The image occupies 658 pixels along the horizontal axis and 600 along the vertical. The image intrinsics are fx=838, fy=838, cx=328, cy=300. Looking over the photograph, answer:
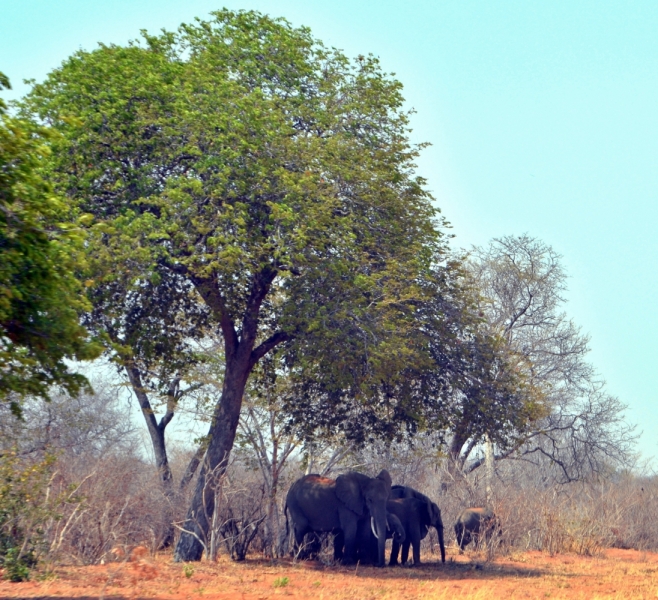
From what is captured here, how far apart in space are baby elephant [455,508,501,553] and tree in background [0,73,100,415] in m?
14.7

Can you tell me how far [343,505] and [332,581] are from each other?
4429 mm

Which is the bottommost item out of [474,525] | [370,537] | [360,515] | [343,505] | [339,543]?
[339,543]

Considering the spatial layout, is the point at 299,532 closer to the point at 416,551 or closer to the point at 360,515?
the point at 360,515

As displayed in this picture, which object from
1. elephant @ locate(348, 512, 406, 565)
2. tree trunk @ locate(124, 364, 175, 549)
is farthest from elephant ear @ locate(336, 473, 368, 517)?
tree trunk @ locate(124, 364, 175, 549)

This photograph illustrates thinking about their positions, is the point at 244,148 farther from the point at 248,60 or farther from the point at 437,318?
the point at 437,318

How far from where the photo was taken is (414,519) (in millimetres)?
19578

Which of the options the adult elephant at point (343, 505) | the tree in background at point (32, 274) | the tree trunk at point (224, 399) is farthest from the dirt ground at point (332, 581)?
the tree in background at point (32, 274)

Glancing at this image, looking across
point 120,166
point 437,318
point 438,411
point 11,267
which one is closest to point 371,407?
point 438,411

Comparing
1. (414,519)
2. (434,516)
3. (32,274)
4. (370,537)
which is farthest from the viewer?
(434,516)

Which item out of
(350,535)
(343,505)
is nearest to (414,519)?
(350,535)

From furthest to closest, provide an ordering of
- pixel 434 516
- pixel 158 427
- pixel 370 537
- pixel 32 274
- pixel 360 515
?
1. pixel 158 427
2. pixel 434 516
3. pixel 370 537
4. pixel 360 515
5. pixel 32 274

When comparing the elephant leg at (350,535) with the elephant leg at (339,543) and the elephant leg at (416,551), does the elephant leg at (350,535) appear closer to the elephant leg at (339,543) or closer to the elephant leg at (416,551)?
the elephant leg at (339,543)

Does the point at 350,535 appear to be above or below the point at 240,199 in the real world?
below

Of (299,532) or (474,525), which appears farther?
(474,525)
